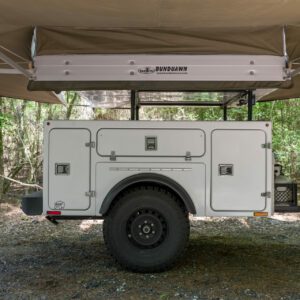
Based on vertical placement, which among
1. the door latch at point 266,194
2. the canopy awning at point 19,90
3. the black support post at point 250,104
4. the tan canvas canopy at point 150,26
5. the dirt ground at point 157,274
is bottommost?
the dirt ground at point 157,274

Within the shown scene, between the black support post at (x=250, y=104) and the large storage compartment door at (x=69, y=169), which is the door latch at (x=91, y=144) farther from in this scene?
the black support post at (x=250, y=104)

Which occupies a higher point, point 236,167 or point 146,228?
point 236,167

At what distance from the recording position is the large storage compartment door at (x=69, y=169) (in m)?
4.49

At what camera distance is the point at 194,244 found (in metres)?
5.81

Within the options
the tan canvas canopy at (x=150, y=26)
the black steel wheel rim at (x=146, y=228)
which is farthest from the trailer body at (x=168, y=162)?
the tan canvas canopy at (x=150, y=26)

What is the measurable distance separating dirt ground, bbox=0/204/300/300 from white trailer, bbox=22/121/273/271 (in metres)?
0.35

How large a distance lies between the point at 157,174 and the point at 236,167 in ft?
2.74

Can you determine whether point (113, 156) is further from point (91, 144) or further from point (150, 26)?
point (150, 26)

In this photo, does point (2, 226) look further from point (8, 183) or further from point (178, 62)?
point (178, 62)

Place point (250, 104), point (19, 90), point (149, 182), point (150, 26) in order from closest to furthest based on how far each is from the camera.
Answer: point (150, 26), point (149, 182), point (250, 104), point (19, 90)

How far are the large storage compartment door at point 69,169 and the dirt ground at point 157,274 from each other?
77 cm

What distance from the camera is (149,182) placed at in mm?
4434

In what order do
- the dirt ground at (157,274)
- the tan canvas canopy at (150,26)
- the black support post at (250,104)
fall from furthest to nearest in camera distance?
the black support post at (250,104), the dirt ground at (157,274), the tan canvas canopy at (150,26)

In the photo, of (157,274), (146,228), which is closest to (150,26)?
(146,228)
